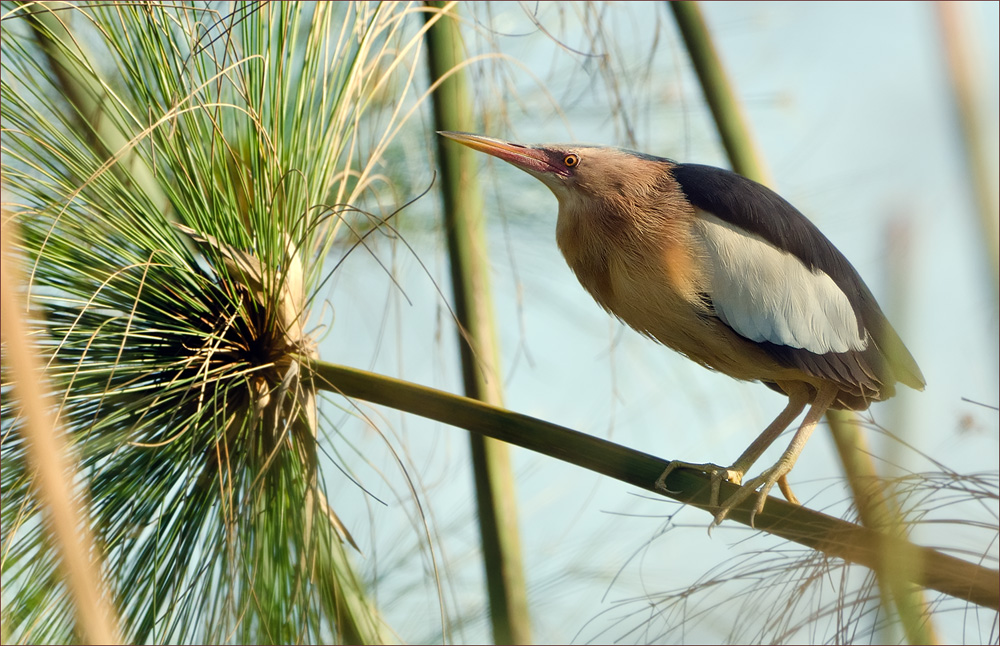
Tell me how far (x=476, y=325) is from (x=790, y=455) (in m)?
0.71

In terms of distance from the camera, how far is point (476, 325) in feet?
6.04

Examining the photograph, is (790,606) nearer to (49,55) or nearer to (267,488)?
(267,488)

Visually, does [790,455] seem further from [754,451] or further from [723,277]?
[723,277]

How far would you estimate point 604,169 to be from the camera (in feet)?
6.46

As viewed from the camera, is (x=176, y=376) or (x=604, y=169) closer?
(x=176, y=376)

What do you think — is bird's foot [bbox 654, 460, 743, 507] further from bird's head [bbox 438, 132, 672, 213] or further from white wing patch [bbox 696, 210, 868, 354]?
bird's head [bbox 438, 132, 672, 213]

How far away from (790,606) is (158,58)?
128cm

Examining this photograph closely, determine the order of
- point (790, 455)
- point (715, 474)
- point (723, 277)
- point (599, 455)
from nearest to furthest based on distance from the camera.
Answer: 1. point (599, 455)
2. point (715, 474)
3. point (723, 277)
4. point (790, 455)

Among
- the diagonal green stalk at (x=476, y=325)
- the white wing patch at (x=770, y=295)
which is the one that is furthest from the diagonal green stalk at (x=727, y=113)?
the diagonal green stalk at (x=476, y=325)

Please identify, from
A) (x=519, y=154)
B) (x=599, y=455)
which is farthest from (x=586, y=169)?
(x=599, y=455)

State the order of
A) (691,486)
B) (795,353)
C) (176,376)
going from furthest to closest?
(795,353), (691,486), (176,376)

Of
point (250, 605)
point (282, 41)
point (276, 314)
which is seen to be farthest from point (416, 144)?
point (250, 605)

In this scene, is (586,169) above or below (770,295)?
above

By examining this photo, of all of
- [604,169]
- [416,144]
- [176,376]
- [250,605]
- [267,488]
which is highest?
[416,144]
